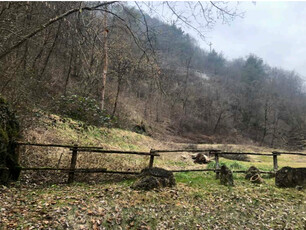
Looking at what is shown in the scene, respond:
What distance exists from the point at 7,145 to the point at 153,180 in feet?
12.2

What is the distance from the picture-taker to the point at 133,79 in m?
29.7

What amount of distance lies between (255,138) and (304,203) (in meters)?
43.6

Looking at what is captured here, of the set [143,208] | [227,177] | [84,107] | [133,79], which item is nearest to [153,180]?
[143,208]

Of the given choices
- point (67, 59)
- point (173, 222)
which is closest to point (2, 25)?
point (173, 222)

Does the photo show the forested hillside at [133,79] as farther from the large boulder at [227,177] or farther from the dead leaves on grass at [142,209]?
the large boulder at [227,177]

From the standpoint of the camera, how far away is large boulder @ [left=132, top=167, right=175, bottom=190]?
21.2 ft

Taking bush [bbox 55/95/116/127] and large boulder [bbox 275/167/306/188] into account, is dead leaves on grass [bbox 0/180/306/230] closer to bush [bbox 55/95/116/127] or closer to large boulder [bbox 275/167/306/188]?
large boulder [bbox 275/167/306/188]

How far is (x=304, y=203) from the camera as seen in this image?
6.76m

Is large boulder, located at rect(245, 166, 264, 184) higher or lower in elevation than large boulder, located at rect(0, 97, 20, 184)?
lower

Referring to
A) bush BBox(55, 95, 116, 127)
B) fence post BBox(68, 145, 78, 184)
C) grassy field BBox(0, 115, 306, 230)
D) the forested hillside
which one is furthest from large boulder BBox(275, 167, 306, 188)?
fence post BBox(68, 145, 78, 184)

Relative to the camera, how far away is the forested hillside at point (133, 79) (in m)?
6.02

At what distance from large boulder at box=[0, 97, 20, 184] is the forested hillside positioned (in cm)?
110

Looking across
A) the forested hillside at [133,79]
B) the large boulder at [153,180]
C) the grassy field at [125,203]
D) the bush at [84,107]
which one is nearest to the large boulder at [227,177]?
the grassy field at [125,203]

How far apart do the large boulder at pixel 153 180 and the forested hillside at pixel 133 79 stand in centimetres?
209
